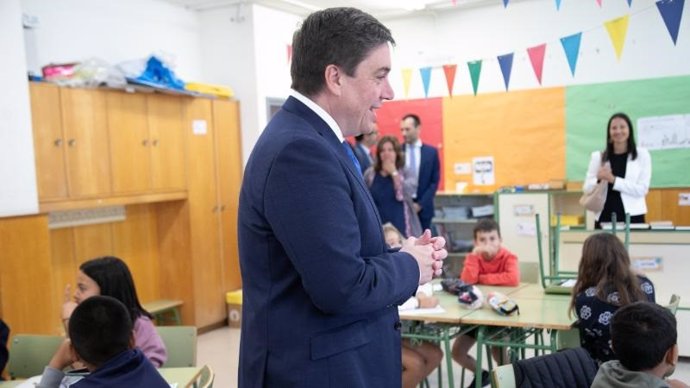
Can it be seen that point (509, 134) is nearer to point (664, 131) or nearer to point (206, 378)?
point (664, 131)

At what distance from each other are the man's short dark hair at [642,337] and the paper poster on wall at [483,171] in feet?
16.1

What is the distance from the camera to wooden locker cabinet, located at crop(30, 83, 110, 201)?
14.1 feet

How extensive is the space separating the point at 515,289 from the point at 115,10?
3.84 meters

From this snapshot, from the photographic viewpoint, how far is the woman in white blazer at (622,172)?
4363mm

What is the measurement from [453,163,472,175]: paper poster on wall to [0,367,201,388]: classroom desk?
15.9 feet

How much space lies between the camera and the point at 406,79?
23.4 ft

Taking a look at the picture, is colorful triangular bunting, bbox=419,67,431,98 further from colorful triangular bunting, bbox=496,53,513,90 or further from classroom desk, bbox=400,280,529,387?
classroom desk, bbox=400,280,529,387

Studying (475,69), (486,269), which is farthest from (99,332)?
(475,69)

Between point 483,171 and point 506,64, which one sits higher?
point 506,64

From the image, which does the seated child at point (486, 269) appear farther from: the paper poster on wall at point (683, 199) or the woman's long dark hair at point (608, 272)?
the paper poster on wall at point (683, 199)

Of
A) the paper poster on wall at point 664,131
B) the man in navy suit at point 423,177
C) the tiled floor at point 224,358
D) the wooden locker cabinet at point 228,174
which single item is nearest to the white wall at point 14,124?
the tiled floor at point 224,358

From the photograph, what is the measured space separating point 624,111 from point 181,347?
16.0 feet

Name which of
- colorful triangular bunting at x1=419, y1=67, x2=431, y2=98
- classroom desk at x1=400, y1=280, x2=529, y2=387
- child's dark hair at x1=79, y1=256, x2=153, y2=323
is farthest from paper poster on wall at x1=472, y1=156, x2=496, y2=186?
child's dark hair at x1=79, y1=256, x2=153, y2=323

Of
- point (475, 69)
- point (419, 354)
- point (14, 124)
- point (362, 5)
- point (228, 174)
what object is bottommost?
point (419, 354)
